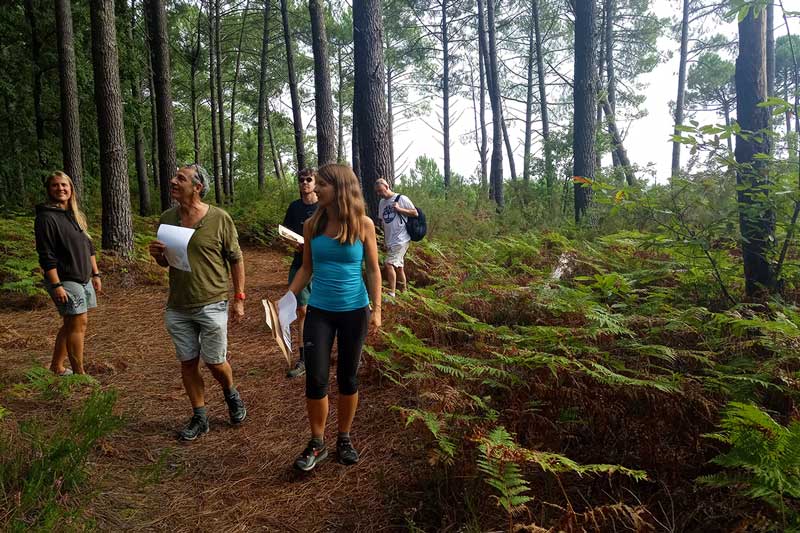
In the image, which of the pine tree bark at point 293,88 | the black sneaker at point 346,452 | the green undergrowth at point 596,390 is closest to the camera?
the green undergrowth at point 596,390

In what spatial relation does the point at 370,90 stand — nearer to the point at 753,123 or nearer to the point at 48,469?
the point at 753,123

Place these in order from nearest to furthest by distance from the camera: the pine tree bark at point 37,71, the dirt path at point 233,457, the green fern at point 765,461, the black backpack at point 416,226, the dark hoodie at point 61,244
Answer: the green fern at point 765,461, the dirt path at point 233,457, the dark hoodie at point 61,244, the black backpack at point 416,226, the pine tree bark at point 37,71

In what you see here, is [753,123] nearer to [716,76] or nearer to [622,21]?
[622,21]

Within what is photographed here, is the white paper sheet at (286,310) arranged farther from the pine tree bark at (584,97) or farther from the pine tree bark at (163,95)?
the pine tree bark at (163,95)

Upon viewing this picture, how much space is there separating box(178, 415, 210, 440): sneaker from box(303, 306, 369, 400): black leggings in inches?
47.2

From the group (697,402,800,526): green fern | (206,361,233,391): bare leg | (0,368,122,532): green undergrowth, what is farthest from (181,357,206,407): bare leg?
(697,402,800,526): green fern

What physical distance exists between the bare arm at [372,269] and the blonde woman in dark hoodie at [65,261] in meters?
3.07

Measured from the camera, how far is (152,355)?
5.67 metres

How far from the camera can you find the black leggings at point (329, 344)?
10.3 feet

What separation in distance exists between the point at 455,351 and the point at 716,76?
983 inches

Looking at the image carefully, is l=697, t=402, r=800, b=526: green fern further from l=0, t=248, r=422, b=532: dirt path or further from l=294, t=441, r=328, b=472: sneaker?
→ l=294, t=441, r=328, b=472: sneaker

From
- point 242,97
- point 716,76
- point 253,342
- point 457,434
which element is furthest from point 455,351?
point 716,76

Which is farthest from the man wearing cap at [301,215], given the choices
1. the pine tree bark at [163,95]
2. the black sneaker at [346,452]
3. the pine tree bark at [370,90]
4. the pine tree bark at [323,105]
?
the pine tree bark at [163,95]

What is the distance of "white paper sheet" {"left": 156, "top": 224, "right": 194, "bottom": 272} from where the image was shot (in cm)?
346
